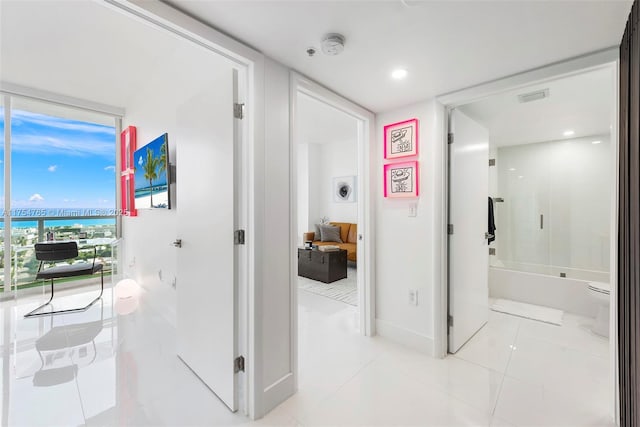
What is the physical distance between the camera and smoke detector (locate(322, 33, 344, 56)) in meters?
1.43

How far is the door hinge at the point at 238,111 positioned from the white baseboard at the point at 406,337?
223cm

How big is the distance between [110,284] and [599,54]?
592 centimetres

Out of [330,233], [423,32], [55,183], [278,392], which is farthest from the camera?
[330,233]

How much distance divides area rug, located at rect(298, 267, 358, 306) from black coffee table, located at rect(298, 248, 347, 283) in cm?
9

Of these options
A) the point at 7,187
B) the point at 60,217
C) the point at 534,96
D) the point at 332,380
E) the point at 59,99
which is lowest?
the point at 332,380

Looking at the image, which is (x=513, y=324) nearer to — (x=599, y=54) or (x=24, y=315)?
(x=599, y=54)

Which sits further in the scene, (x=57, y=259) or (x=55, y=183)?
A: (x=55, y=183)

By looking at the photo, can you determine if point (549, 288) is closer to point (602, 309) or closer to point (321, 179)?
point (602, 309)

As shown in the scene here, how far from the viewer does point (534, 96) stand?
7.63 ft

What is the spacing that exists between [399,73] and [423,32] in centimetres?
43

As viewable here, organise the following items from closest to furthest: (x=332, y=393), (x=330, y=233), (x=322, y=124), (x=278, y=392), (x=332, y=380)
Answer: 1. (x=278, y=392)
2. (x=332, y=393)
3. (x=332, y=380)
4. (x=322, y=124)
5. (x=330, y=233)

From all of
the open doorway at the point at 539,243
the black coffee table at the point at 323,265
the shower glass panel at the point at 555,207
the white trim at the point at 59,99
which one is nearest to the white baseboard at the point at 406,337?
the open doorway at the point at 539,243

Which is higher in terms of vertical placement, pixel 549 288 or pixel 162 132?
pixel 162 132

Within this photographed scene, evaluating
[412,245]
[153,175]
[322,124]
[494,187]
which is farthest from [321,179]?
[412,245]
